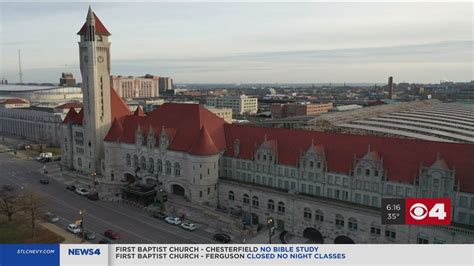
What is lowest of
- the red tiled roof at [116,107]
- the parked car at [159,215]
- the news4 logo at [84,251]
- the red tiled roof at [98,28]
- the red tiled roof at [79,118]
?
the parked car at [159,215]

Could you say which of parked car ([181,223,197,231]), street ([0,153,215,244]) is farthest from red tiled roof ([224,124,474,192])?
street ([0,153,215,244])

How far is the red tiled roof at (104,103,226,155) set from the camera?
66.9 metres

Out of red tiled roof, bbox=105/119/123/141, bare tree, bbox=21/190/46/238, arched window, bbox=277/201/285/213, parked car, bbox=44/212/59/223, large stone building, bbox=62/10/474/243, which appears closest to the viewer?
large stone building, bbox=62/10/474/243

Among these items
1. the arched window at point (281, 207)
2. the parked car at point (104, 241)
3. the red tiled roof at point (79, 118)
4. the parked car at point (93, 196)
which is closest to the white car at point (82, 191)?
the parked car at point (93, 196)

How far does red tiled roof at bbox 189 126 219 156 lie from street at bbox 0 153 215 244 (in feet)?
39.8

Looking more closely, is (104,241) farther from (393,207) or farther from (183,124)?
(393,207)

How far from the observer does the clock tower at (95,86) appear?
77.6 m

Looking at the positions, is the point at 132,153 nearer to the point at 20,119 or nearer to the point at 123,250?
the point at 123,250

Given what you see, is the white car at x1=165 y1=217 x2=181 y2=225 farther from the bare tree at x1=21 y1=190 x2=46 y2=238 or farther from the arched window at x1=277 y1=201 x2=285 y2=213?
the bare tree at x1=21 y1=190 x2=46 y2=238

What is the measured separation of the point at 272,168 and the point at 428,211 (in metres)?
23.6

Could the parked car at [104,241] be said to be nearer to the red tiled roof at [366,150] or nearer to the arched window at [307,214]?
the red tiled roof at [366,150]

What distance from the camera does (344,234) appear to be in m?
52.3
